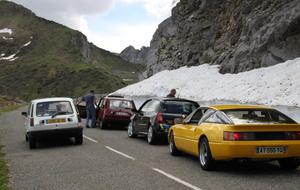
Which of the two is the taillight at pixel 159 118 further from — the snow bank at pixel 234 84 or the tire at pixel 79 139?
the snow bank at pixel 234 84

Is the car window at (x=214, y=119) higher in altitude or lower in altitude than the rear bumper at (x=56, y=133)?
higher

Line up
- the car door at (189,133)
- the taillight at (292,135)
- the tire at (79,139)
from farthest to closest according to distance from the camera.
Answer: the tire at (79,139) → the car door at (189,133) → the taillight at (292,135)

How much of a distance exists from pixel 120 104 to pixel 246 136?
13.6 meters

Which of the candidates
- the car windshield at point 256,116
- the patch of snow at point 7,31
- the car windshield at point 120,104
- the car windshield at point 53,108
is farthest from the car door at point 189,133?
the patch of snow at point 7,31

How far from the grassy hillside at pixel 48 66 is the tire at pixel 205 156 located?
4384 inches

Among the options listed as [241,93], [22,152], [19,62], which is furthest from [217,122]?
[19,62]

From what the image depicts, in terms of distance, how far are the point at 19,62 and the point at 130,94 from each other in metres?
109

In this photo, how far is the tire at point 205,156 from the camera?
992 cm

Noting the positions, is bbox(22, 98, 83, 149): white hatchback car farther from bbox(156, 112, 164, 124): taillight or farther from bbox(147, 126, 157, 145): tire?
bbox(156, 112, 164, 124): taillight

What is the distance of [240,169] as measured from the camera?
33.8ft

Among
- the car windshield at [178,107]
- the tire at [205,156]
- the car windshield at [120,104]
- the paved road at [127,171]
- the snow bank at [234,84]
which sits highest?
the snow bank at [234,84]

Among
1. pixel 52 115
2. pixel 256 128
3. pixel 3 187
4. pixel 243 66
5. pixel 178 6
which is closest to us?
pixel 3 187

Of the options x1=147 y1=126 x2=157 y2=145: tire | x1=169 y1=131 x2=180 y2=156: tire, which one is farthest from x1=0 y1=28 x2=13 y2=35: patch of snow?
x1=169 y1=131 x2=180 y2=156: tire

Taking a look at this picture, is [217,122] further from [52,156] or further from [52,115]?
[52,115]
